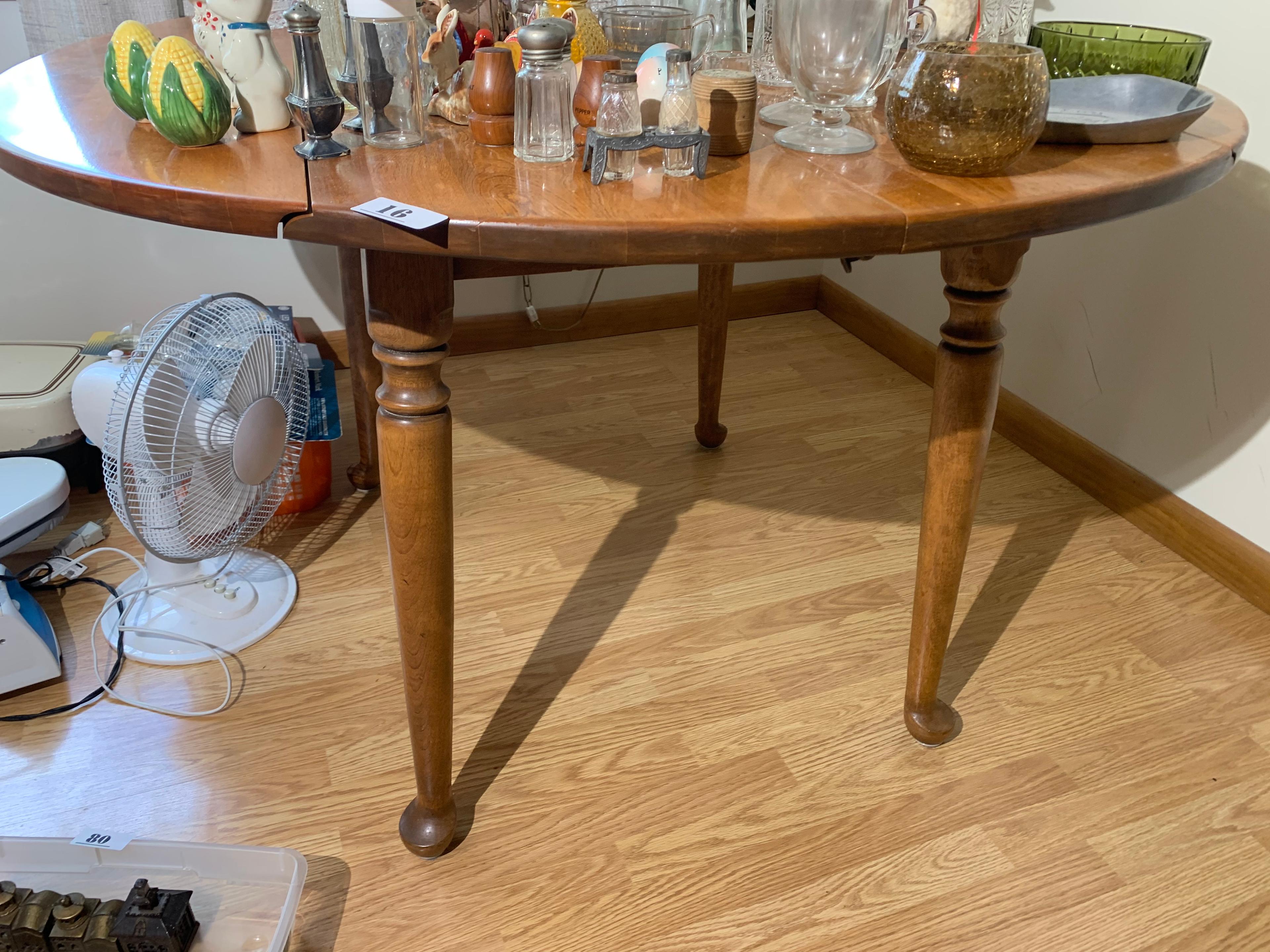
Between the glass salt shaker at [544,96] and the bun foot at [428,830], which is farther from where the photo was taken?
the bun foot at [428,830]

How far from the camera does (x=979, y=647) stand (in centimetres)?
140

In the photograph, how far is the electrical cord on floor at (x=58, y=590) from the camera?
1.25 metres

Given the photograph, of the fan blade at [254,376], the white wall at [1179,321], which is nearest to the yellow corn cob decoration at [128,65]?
the fan blade at [254,376]

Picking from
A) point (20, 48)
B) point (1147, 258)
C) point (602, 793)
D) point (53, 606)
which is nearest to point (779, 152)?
point (602, 793)

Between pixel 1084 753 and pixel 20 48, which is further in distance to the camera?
pixel 20 48

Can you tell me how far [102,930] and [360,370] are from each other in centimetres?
86

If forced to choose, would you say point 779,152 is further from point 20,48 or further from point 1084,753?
point 20,48

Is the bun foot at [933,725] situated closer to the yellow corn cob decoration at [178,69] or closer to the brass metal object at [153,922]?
the brass metal object at [153,922]

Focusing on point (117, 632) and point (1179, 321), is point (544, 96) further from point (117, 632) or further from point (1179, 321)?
point (1179, 321)

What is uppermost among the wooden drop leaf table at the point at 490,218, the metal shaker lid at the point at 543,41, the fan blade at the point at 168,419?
the metal shaker lid at the point at 543,41

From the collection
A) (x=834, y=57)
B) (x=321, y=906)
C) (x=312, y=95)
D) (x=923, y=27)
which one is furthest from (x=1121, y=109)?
(x=321, y=906)

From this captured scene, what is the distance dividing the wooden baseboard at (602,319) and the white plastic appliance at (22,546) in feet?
2.24

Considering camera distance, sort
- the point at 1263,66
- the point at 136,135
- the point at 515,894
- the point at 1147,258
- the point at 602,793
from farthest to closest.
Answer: the point at 1147,258 < the point at 1263,66 < the point at 602,793 < the point at 515,894 < the point at 136,135

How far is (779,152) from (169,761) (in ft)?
3.25
